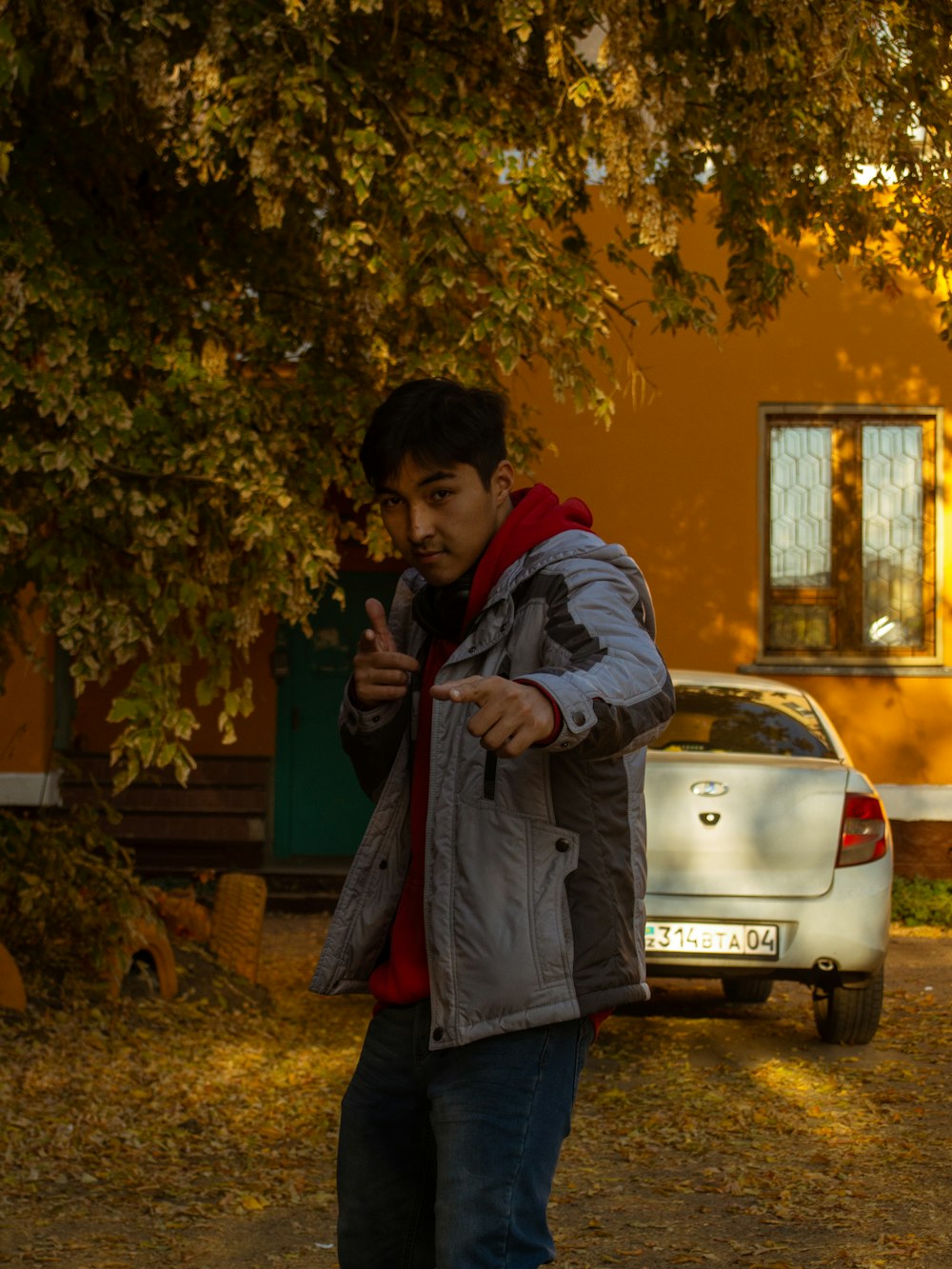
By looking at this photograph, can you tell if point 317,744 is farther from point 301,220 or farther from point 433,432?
point 433,432

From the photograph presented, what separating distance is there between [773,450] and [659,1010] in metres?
6.37

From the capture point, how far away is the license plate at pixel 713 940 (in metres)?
7.09

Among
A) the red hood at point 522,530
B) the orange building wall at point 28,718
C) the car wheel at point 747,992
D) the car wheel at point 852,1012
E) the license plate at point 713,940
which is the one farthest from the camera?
the orange building wall at point 28,718

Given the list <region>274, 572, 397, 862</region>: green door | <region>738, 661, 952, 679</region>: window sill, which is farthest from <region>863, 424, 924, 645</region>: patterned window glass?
<region>274, 572, 397, 862</region>: green door

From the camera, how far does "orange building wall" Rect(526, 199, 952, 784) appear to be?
45.3 feet

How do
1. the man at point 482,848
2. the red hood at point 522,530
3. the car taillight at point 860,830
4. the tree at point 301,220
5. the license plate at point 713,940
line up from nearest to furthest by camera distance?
1. the man at point 482,848
2. the red hood at point 522,530
3. the tree at point 301,220
4. the license plate at point 713,940
5. the car taillight at point 860,830

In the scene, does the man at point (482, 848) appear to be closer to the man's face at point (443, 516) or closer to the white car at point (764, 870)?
the man's face at point (443, 516)

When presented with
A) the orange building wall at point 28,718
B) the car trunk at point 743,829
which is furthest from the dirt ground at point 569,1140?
the orange building wall at point 28,718

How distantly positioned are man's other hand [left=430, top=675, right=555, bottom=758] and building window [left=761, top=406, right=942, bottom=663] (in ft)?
39.3

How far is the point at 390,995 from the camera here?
2.66m

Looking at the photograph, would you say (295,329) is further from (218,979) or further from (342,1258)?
(342,1258)

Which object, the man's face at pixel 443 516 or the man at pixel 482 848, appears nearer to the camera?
the man at pixel 482 848

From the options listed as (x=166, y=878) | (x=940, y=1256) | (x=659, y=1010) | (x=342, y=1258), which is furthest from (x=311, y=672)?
→ (x=342, y=1258)

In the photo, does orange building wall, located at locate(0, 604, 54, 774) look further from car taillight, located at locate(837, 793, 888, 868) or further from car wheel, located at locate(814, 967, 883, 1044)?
car taillight, located at locate(837, 793, 888, 868)
